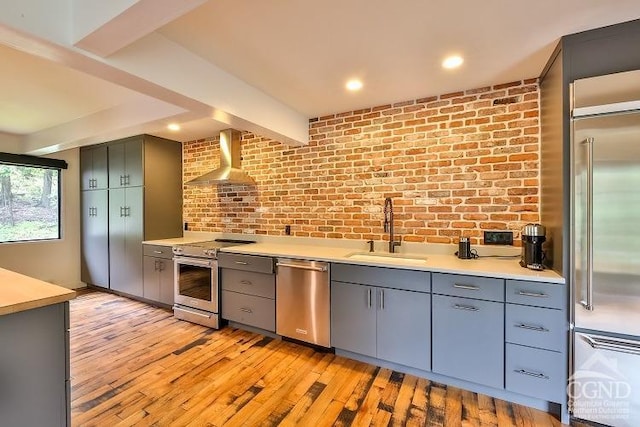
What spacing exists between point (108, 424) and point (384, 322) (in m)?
1.90

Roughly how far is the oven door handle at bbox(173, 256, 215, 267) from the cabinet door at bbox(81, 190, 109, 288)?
171 cm

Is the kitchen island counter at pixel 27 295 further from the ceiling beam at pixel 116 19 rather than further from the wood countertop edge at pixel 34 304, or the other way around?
the ceiling beam at pixel 116 19

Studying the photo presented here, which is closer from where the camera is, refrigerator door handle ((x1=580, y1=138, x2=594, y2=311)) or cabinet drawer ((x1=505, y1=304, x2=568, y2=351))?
refrigerator door handle ((x1=580, y1=138, x2=594, y2=311))

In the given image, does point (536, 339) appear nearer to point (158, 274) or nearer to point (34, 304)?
point (34, 304)

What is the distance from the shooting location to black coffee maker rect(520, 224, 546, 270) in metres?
1.96

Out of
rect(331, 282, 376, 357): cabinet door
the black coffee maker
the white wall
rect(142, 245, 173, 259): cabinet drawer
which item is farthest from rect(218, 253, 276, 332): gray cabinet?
the white wall

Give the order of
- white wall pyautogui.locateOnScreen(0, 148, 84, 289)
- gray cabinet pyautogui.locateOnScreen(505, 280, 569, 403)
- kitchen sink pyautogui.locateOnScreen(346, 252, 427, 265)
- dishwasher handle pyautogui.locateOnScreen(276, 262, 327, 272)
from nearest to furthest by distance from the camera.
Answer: gray cabinet pyautogui.locateOnScreen(505, 280, 569, 403), dishwasher handle pyautogui.locateOnScreen(276, 262, 327, 272), kitchen sink pyautogui.locateOnScreen(346, 252, 427, 265), white wall pyautogui.locateOnScreen(0, 148, 84, 289)

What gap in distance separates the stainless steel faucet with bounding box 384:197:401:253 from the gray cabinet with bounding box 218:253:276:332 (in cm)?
117

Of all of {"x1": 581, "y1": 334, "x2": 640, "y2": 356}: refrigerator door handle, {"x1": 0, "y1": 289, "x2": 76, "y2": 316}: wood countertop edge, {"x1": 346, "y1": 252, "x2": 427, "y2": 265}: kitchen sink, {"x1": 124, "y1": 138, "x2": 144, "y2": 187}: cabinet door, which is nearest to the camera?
{"x1": 0, "y1": 289, "x2": 76, "y2": 316}: wood countertop edge

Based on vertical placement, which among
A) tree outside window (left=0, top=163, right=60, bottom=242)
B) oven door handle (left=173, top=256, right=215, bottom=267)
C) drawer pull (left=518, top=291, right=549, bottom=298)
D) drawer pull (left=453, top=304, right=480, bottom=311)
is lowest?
drawer pull (left=453, top=304, right=480, bottom=311)

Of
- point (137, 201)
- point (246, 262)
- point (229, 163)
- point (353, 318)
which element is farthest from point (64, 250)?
point (353, 318)

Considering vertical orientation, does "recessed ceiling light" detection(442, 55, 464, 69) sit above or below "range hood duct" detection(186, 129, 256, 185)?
above

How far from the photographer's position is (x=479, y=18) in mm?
1585

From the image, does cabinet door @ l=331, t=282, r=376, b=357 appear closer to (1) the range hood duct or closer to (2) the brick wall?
(2) the brick wall
